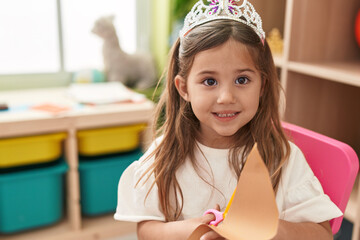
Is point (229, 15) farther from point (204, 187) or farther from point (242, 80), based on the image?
point (204, 187)

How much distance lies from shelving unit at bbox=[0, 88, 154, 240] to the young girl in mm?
789

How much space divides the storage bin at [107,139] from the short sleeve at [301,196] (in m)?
1.05

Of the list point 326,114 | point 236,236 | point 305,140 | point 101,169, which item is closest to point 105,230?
point 101,169

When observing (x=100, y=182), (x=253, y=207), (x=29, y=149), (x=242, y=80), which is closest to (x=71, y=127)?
(x=29, y=149)

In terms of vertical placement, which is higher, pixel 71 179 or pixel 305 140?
pixel 305 140

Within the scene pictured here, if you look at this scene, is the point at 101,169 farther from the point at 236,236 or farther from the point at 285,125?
the point at 236,236

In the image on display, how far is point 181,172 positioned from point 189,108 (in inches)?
5.4

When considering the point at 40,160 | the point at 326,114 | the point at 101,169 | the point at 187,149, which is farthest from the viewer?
the point at 101,169

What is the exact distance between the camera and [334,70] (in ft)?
3.75

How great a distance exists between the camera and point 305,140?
0.91 meters

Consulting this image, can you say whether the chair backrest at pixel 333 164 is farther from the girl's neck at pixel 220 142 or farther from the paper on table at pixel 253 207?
the paper on table at pixel 253 207

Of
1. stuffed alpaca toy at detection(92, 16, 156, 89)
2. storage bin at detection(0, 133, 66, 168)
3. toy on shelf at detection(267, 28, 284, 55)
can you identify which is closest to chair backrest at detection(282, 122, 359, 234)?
toy on shelf at detection(267, 28, 284, 55)

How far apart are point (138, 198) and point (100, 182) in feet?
3.20

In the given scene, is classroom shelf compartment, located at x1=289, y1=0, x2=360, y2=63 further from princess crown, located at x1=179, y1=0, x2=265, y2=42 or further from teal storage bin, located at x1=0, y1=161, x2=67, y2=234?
teal storage bin, located at x1=0, y1=161, x2=67, y2=234
